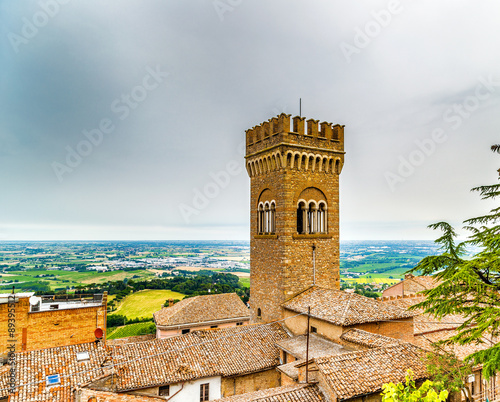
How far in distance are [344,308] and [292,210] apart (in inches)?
256

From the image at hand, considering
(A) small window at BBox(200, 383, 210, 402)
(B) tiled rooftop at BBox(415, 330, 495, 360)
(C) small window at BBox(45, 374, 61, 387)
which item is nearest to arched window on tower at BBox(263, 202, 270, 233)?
(A) small window at BBox(200, 383, 210, 402)

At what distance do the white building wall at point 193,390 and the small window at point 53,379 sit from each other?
4646 millimetres

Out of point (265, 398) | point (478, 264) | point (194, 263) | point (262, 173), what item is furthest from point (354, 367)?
point (194, 263)

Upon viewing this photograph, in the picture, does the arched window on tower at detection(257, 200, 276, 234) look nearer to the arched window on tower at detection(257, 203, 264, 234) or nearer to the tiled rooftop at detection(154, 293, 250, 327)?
the arched window on tower at detection(257, 203, 264, 234)

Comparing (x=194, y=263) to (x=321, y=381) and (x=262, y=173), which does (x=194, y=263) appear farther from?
(x=321, y=381)

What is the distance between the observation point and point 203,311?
102ft

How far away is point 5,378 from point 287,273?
14.3 meters

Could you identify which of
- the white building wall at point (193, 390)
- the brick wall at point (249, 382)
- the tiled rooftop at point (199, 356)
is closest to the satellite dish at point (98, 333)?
the tiled rooftop at point (199, 356)

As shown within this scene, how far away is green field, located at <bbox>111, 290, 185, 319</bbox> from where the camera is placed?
54.9 metres

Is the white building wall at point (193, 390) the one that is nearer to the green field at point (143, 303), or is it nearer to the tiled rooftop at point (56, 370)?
the tiled rooftop at point (56, 370)

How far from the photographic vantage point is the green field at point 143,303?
54.9 metres

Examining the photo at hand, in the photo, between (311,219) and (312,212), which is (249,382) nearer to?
(311,219)

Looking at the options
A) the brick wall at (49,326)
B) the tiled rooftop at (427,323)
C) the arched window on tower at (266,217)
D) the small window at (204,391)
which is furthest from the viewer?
the arched window on tower at (266,217)

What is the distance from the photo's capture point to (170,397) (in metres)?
13.9
